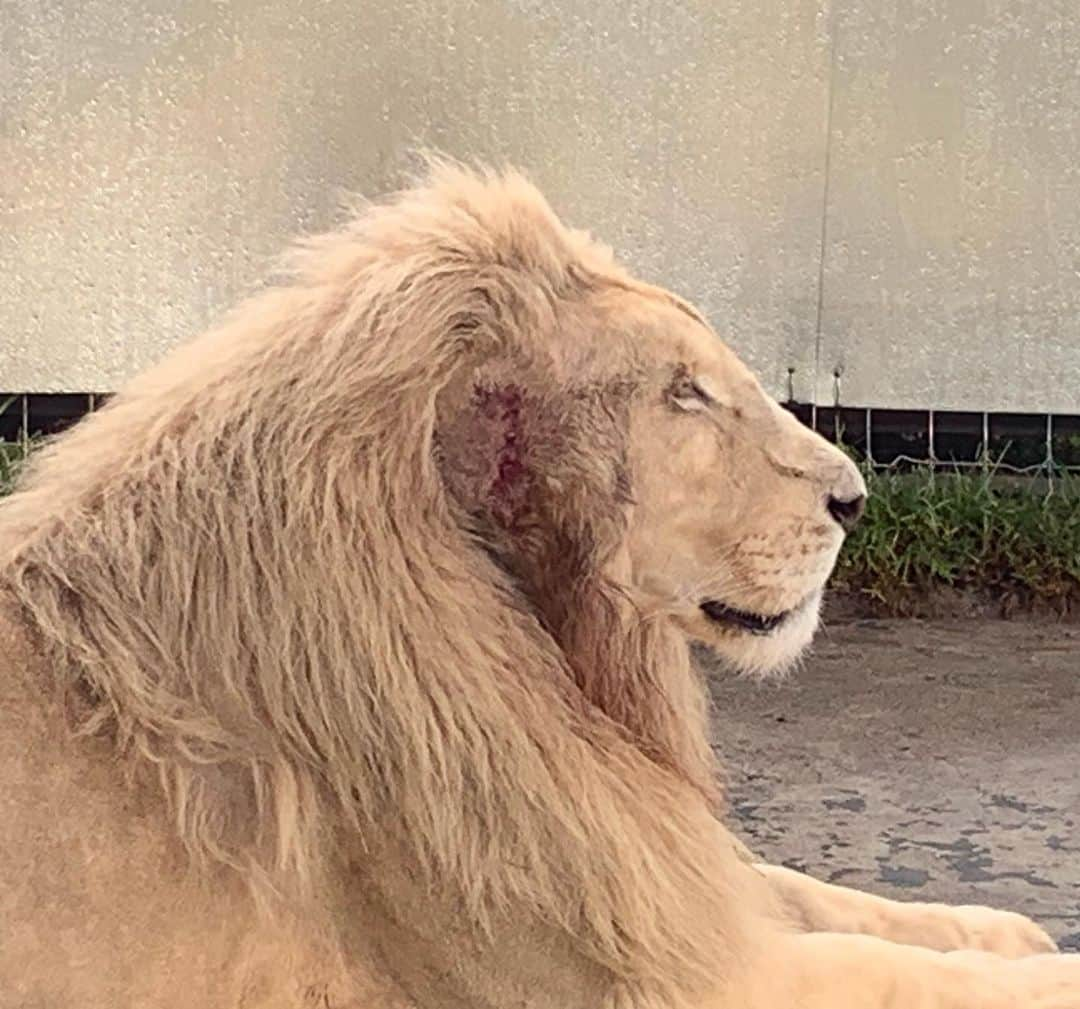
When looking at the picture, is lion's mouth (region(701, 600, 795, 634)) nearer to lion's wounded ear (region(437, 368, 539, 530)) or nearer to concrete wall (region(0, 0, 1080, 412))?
lion's wounded ear (region(437, 368, 539, 530))

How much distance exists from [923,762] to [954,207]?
5.37 ft

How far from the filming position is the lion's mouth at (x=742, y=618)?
1497 millimetres

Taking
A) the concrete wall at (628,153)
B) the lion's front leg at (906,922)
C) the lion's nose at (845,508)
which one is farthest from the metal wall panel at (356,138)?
the lion's nose at (845,508)

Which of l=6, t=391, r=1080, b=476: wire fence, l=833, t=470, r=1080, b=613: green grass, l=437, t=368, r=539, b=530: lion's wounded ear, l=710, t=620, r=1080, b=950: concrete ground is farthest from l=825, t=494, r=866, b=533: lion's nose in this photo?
l=6, t=391, r=1080, b=476: wire fence

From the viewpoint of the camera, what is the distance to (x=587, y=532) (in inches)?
54.7

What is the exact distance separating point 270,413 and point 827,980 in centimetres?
68

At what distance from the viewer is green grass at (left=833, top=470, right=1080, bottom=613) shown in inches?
153

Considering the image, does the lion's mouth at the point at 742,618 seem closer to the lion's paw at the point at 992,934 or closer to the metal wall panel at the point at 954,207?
the lion's paw at the point at 992,934

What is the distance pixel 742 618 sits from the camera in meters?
1.52

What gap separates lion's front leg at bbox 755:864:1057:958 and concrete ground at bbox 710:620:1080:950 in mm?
305

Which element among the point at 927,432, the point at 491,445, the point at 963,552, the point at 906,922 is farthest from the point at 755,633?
the point at 927,432

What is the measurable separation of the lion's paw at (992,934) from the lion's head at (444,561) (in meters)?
0.43

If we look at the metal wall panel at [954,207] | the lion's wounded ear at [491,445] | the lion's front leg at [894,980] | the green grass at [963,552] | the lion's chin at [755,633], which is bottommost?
the lion's front leg at [894,980]

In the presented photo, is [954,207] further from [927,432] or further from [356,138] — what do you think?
[356,138]
